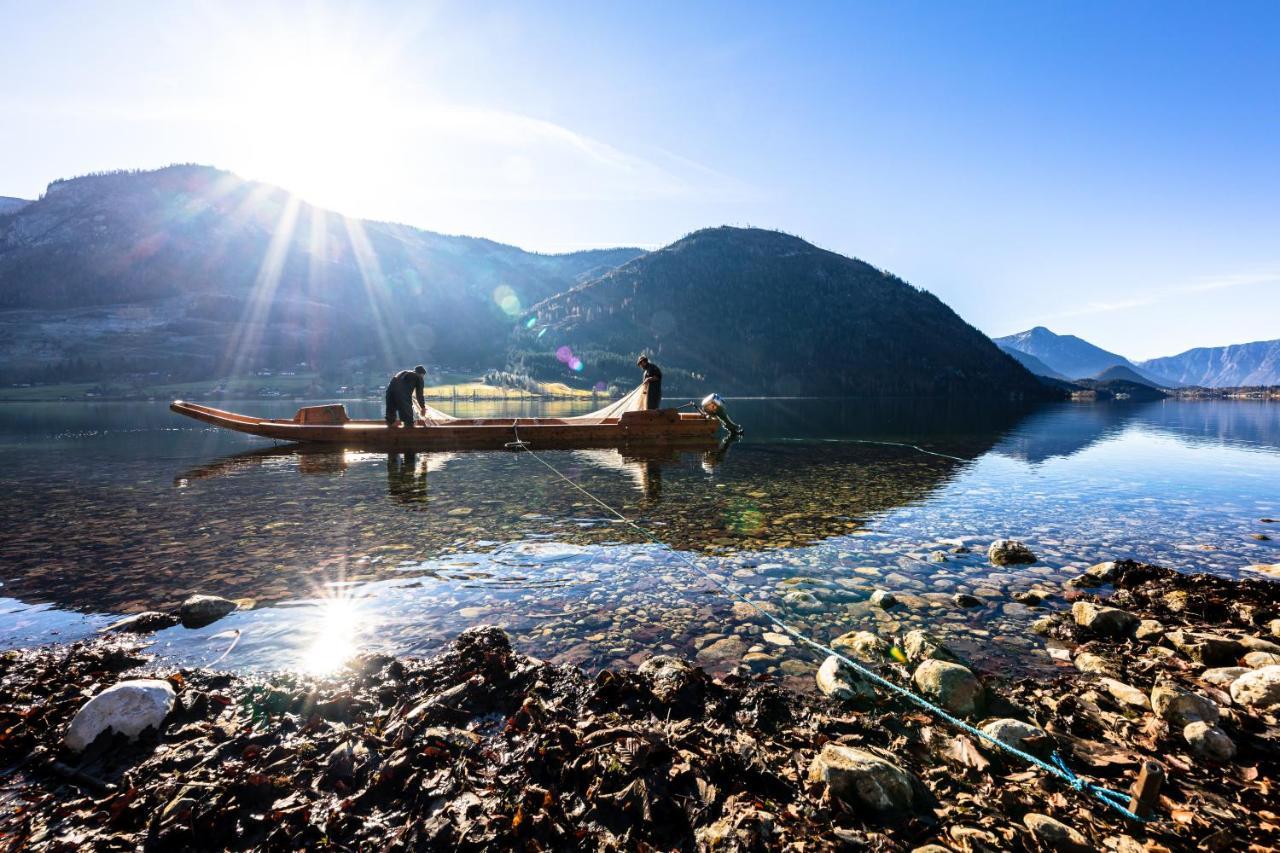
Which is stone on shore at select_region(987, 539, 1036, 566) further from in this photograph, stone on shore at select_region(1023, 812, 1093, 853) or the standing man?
the standing man

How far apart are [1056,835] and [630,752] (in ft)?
10.3

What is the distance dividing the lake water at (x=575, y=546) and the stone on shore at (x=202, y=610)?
340mm

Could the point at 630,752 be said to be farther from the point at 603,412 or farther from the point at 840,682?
the point at 603,412

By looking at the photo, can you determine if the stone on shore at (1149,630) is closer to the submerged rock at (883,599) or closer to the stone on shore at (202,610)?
the submerged rock at (883,599)

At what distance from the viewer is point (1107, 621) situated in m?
7.38

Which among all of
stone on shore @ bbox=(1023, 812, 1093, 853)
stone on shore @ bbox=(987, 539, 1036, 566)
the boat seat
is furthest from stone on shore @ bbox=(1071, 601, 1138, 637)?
the boat seat

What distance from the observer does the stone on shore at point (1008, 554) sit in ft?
34.6

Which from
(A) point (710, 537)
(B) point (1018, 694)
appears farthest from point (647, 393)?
(B) point (1018, 694)

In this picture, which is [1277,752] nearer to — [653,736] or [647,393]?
[653,736]

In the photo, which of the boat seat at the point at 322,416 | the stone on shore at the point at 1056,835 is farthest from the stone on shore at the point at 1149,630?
the boat seat at the point at 322,416

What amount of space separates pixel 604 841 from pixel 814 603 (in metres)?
5.57

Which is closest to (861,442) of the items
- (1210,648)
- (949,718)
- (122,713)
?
(1210,648)

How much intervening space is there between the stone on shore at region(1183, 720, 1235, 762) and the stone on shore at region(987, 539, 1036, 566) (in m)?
5.96

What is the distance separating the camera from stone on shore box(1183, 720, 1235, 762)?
4.62m
